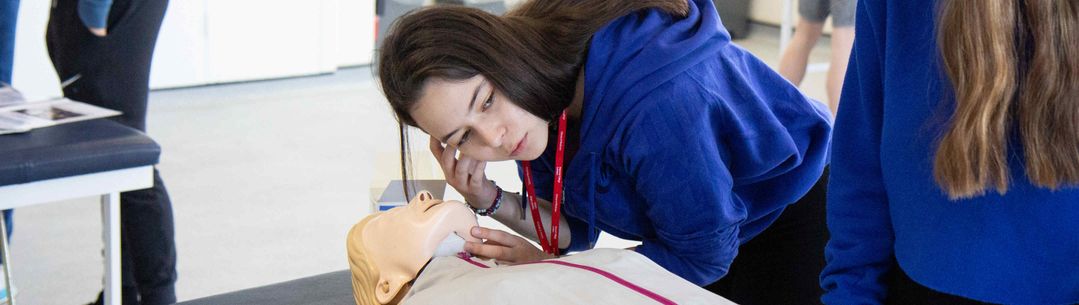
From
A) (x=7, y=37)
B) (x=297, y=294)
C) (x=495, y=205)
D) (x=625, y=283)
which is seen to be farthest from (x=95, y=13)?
(x=625, y=283)

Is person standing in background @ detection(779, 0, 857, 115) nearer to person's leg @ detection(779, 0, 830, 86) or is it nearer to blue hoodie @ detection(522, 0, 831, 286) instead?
person's leg @ detection(779, 0, 830, 86)

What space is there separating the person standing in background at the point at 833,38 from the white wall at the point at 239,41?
2201mm

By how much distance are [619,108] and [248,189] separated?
8.39 ft

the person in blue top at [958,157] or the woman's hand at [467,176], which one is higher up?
the person in blue top at [958,157]

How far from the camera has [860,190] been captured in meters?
0.94

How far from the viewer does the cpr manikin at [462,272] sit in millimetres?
913

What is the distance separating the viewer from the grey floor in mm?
2916

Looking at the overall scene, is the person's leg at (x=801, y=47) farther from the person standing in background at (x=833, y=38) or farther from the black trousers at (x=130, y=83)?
the black trousers at (x=130, y=83)

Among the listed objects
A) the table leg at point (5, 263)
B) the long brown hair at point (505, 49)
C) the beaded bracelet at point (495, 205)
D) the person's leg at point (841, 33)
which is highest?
the long brown hair at point (505, 49)

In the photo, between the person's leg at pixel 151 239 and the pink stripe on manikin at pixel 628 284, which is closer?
the pink stripe on manikin at pixel 628 284

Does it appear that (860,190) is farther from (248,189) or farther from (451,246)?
(248,189)

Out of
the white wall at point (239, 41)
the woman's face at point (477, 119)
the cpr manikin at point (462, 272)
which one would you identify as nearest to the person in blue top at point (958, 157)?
the cpr manikin at point (462, 272)

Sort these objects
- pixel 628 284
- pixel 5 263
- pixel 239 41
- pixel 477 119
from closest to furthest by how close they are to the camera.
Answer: pixel 628 284 → pixel 477 119 → pixel 5 263 → pixel 239 41

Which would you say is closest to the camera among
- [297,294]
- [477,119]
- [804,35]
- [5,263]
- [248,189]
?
[477,119]
